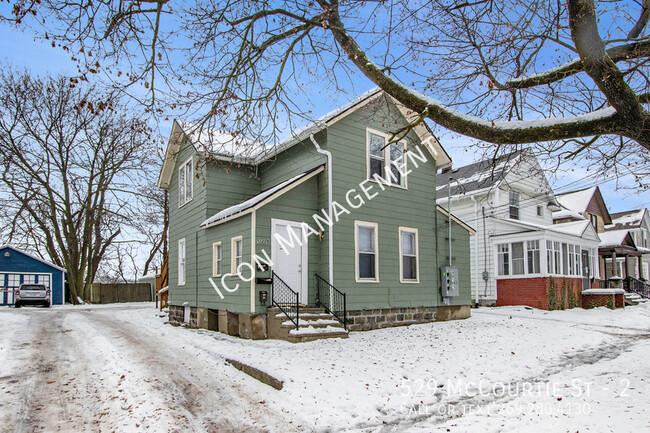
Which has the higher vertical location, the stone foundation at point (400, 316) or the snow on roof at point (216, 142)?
the snow on roof at point (216, 142)

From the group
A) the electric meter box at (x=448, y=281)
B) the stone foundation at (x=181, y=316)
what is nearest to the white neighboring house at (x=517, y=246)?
the electric meter box at (x=448, y=281)

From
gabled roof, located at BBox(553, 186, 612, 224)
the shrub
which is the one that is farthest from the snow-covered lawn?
gabled roof, located at BBox(553, 186, 612, 224)

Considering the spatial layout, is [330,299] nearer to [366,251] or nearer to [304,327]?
[304,327]

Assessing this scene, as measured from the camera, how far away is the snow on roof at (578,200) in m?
29.3

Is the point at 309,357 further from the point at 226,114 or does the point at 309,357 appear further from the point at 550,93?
the point at 550,93

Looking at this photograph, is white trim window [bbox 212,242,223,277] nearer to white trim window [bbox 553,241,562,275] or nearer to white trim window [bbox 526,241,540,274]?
white trim window [bbox 526,241,540,274]

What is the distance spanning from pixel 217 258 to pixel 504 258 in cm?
1316

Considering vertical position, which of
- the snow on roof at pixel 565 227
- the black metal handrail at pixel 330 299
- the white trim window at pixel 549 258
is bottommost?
the black metal handrail at pixel 330 299

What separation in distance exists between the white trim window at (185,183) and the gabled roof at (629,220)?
32.4 meters

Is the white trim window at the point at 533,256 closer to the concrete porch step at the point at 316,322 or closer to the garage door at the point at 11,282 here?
the concrete porch step at the point at 316,322

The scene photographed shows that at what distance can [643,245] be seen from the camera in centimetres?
3406

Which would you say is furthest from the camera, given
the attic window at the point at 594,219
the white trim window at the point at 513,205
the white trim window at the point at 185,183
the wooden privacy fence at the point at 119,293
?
the wooden privacy fence at the point at 119,293

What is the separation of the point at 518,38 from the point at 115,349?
920 centimetres

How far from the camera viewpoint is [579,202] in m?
30.1
